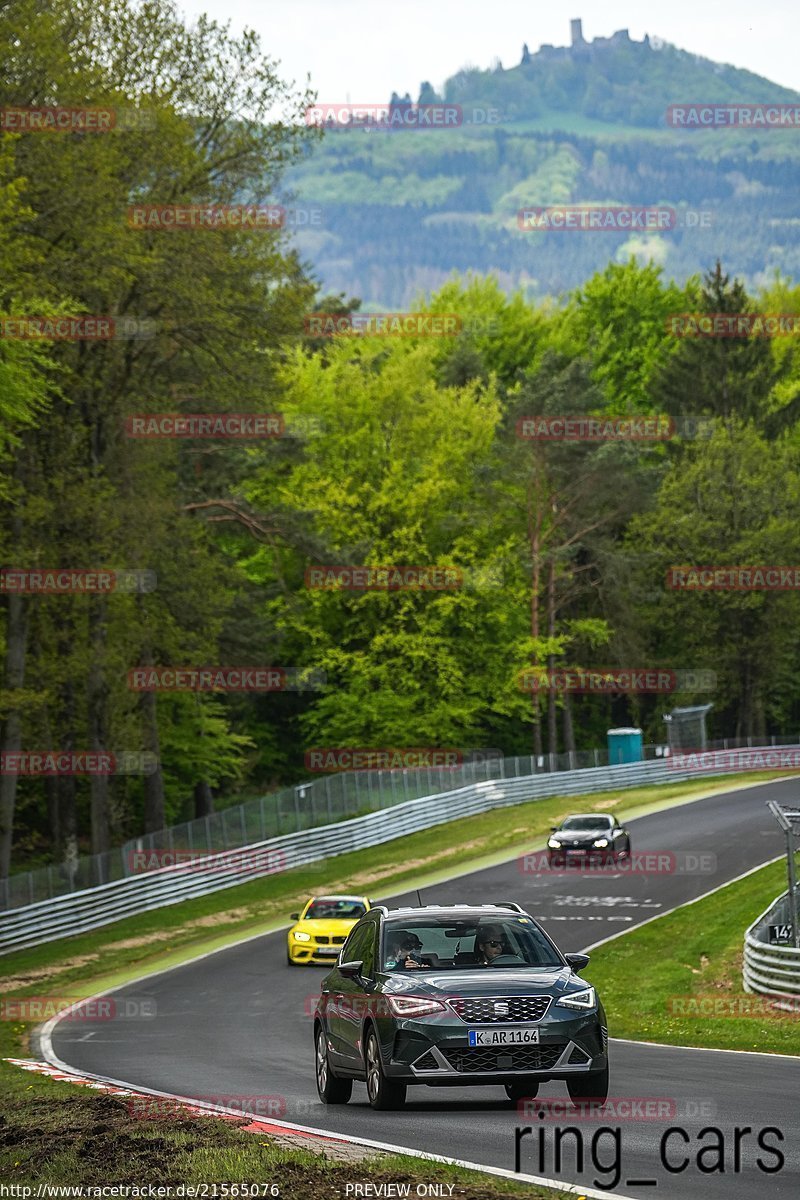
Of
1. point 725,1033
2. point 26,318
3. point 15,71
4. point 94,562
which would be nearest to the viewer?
point 725,1033

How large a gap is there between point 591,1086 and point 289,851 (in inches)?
1477

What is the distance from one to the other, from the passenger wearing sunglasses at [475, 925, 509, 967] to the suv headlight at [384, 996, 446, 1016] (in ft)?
3.12

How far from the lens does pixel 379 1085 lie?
39.7ft

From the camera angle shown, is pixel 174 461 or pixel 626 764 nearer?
pixel 174 461

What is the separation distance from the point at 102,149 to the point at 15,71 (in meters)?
2.52

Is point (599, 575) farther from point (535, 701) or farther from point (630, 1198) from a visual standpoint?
point (630, 1198)

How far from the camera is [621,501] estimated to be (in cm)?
7656

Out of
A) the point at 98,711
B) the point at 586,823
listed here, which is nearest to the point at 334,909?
the point at 586,823

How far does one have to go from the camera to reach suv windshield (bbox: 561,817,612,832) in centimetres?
4341

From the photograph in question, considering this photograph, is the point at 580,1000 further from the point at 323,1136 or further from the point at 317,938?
the point at 317,938

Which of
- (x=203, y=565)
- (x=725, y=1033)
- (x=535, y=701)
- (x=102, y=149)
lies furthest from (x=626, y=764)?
(x=725, y=1033)

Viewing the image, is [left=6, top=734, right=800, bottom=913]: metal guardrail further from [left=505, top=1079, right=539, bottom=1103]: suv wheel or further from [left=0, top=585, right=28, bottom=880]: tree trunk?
[left=505, top=1079, right=539, bottom=1103]: suv wheel

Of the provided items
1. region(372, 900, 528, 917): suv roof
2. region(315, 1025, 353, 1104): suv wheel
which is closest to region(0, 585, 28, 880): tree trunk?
region(315, 1025, 353, 1104): suv wheel

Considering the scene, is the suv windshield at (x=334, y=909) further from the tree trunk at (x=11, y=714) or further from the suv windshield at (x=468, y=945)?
the suv windshield at (x=468, y=945)
